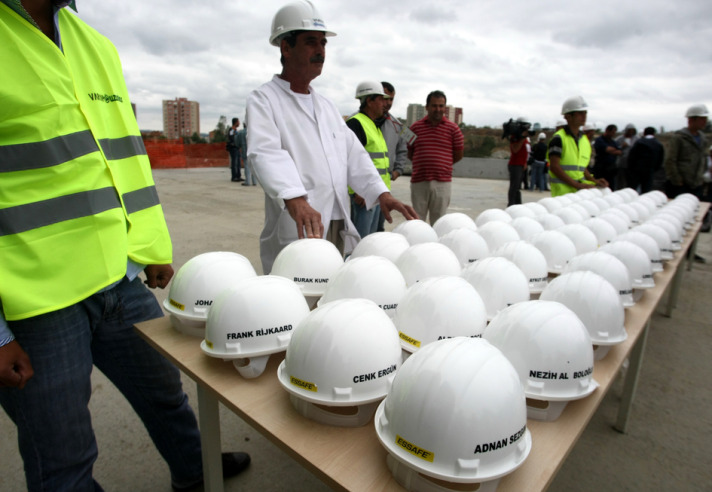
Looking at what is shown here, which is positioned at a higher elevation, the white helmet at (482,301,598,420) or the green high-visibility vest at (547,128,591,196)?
the green high-visibility vest at (547,128,591,196)

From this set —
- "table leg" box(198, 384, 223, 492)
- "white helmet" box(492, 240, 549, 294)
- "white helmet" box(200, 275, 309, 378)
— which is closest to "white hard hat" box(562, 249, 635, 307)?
"white helmet" box(492, 240, 549, 294)

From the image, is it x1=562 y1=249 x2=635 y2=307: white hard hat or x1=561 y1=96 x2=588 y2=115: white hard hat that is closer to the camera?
x1=562 y1=249 x2=635 y2=307: white hard hat

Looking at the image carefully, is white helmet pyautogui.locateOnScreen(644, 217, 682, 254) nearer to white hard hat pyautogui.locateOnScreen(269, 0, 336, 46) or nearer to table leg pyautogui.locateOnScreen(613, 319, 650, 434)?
table leg pyautogui.locateOnScreen(613, 319, 650, 434)

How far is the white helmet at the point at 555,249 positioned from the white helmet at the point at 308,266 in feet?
4.10

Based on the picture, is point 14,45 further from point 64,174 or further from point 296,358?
point 296,358

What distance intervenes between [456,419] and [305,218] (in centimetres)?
130

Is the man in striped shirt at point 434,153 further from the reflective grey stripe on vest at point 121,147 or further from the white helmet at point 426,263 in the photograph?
the reflective grey stripe on vest at point 121,147

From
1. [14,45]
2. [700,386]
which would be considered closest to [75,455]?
[14,45]

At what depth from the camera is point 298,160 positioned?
2400 millimetres

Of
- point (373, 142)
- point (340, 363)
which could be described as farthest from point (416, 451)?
point (373, 142)

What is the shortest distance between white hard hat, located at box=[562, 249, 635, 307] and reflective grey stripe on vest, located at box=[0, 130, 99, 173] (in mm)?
2045

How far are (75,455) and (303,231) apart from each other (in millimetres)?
1219

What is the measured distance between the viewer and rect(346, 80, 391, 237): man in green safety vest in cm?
402

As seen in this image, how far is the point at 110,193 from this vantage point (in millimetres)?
1319
